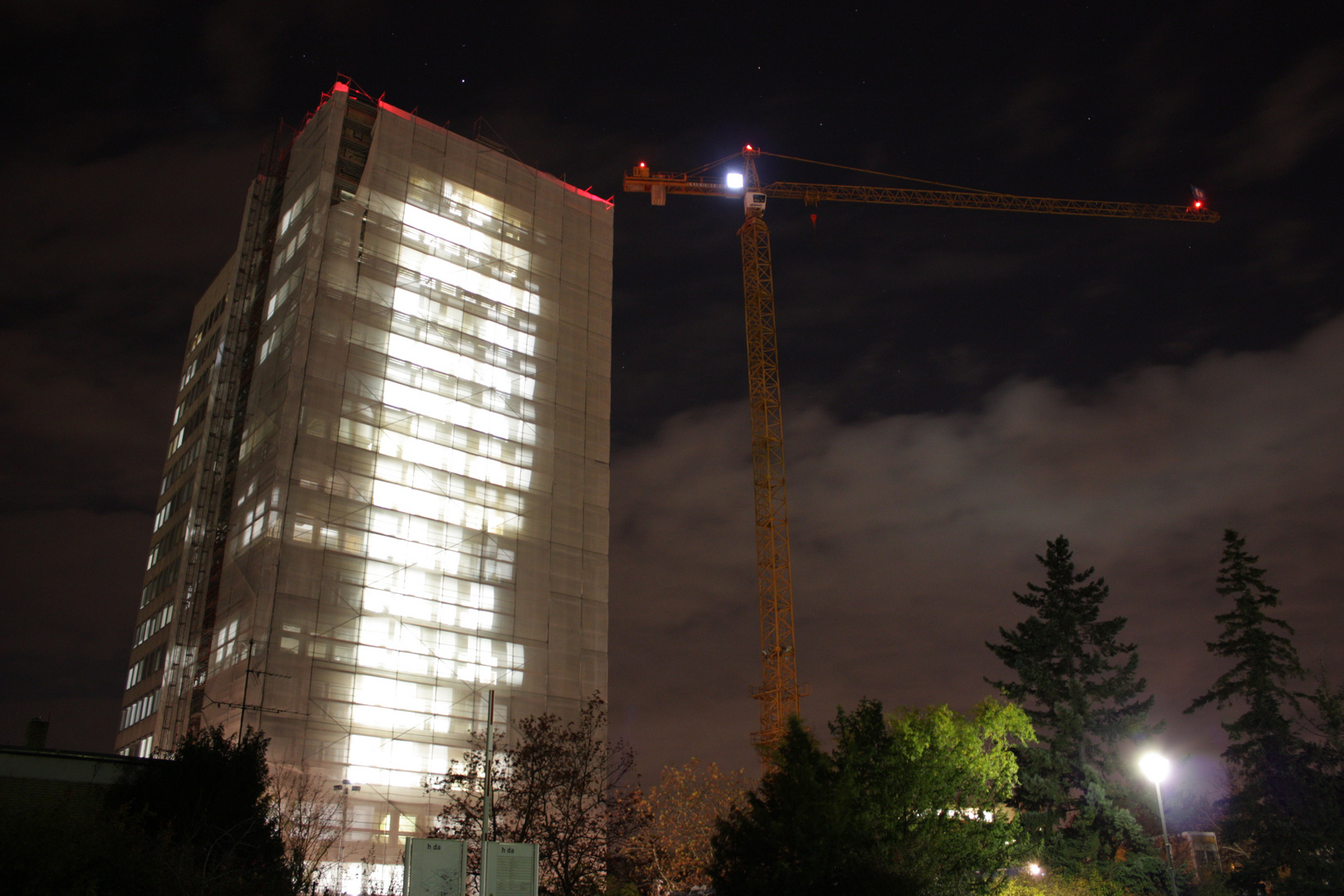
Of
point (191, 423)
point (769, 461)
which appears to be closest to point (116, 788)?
point (191, 423)

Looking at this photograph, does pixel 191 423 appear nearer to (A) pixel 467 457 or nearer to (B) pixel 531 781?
(A) pixel 467 457

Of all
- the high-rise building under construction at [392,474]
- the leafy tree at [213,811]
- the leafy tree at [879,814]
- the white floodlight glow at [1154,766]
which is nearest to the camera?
the leafy tree at [213,811]

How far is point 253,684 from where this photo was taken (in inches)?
2231

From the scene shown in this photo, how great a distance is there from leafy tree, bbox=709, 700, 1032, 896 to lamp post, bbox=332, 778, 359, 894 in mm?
23363

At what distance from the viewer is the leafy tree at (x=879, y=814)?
118 ft

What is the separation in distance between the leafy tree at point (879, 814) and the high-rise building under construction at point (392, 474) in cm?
2755

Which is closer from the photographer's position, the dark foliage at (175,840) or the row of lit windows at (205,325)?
the dark foliage at (175,840)

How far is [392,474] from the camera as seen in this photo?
6612 centimetres

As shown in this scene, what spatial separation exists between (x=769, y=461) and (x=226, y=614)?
173 ft

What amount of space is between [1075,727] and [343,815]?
132ft

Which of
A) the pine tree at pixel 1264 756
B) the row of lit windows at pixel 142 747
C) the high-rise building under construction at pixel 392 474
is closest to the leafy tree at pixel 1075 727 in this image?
the pine tree at pixel 1264 756

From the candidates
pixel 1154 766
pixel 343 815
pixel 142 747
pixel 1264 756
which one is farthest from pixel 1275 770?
pixel 142 747

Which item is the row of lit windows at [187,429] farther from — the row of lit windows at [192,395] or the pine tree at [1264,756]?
the pine tree at [1264,756]

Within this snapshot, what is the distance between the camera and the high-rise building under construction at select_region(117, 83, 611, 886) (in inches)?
2347
